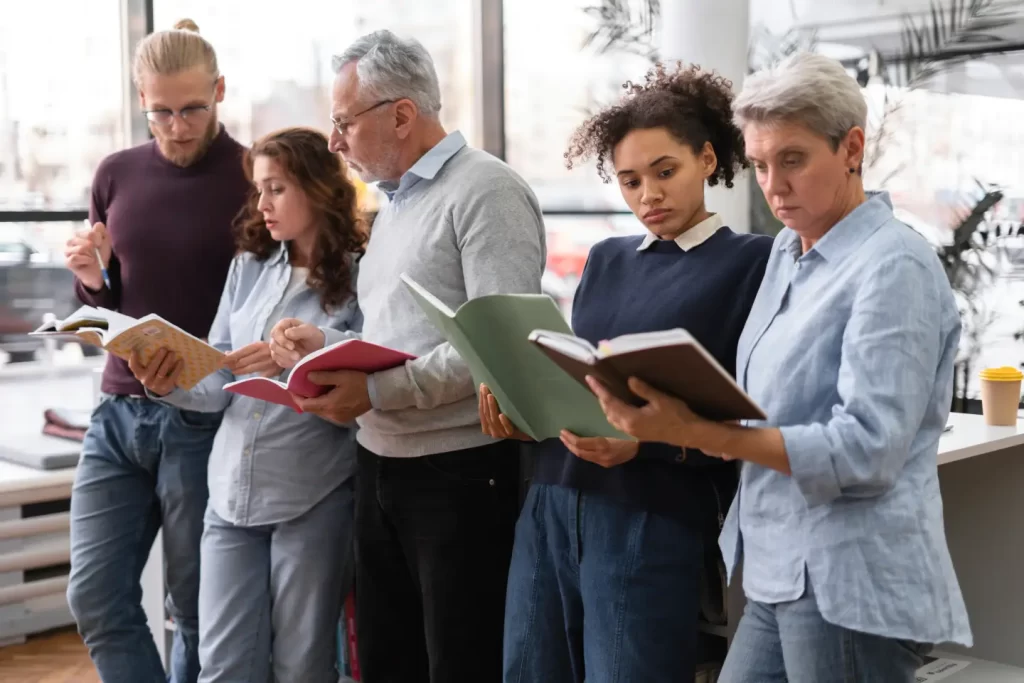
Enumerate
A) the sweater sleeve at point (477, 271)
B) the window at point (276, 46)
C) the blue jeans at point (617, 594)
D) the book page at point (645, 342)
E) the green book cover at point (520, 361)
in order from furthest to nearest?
the window at point (276, 46) → the sweater sleeve at point (477, 271) → the blue jeans at point (617, 594) → the green book cover at point (520, 361) → the book page at point (645, 342)

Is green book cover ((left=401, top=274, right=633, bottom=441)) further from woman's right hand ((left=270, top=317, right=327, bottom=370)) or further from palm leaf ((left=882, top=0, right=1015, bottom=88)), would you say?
palm leaf ((left=882, top=0, right=1015, bottom=88))

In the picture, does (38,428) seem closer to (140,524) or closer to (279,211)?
(140,524)

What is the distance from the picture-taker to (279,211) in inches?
96.6

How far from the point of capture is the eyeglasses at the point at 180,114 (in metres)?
2.70

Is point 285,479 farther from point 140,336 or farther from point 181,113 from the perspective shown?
point 181,113

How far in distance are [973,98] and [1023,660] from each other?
2.87m

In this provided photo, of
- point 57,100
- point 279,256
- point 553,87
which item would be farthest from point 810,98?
point 553,87

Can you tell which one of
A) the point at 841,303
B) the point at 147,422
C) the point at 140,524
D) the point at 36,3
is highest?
the point at 36,3

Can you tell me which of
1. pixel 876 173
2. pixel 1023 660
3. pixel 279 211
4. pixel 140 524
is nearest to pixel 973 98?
pixel 876 173

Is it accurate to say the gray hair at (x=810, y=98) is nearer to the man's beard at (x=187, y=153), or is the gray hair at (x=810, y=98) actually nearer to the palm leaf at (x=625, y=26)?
the man's beard at (x=187, y=153)

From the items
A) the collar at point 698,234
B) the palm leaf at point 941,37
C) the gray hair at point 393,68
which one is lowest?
the collar at point 698,234

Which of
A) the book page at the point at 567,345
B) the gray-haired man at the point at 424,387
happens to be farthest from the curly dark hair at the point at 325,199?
the book page at the point at 567,345

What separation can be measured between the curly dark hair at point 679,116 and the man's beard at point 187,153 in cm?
118

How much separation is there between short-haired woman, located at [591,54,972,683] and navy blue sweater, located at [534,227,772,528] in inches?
9.1
